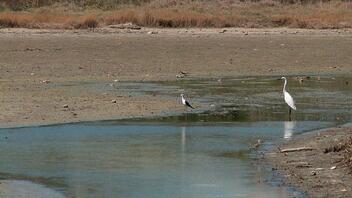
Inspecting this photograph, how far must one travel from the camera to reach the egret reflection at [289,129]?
44.9 feet

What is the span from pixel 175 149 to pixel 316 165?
2071 millimetres

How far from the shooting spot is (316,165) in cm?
1080

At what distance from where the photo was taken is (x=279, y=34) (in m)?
34.8

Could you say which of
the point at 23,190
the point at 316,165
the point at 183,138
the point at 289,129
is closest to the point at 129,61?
the point at 289,129

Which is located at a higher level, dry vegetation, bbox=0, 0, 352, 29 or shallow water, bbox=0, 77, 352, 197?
shallow water, bbox=0, 77, 352, 197

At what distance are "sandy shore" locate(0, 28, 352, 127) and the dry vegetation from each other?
148cm

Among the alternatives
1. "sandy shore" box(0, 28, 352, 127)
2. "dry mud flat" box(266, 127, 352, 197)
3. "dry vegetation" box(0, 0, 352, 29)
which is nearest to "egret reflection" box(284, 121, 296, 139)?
"dry mud flat" box(266, 127, 352, 197)

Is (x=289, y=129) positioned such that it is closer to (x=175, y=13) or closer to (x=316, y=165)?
(x=316, y=165)

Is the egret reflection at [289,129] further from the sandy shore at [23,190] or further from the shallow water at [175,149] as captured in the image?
the sandy shore at [23,190]

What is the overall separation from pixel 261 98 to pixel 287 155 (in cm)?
697

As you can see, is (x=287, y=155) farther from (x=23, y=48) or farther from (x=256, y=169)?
(x=23, y=48)

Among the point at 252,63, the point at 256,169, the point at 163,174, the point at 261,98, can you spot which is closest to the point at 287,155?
the point at 256,169

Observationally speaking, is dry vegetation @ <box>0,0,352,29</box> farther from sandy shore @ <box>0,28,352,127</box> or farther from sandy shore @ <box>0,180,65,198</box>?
sandy shore @ <box>0,180,65,198</box>

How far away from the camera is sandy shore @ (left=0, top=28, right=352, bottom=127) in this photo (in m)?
16.6
